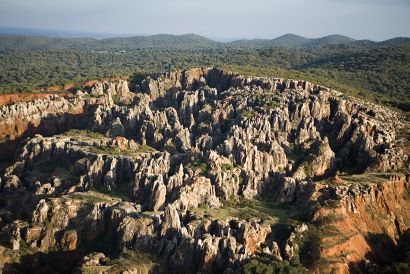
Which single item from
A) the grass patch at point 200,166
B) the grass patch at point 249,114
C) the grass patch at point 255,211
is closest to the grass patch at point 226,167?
the grass patch at point 200,166

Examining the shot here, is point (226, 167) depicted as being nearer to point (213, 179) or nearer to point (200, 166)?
point (200, 166)

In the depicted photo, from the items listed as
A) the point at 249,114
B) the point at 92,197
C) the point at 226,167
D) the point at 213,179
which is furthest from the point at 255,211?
the point at 249,114

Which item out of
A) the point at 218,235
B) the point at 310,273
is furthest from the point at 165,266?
the point at 310,273

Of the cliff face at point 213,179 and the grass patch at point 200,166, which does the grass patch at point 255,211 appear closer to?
the cliff face at point 213,179

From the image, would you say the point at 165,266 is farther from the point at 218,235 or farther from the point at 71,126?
the point at 71,126

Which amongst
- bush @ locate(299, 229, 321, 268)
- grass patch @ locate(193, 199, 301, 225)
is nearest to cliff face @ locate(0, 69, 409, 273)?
grass patch @ locate(193, 199, 301, 225)

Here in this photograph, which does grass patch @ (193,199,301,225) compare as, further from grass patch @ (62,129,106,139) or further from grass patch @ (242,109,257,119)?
grass patch @ (62,129,106,139)

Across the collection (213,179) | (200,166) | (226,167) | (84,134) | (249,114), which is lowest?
(84,134)

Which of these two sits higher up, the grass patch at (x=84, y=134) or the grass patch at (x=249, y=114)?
the grass patch at (x=249, y=114)
